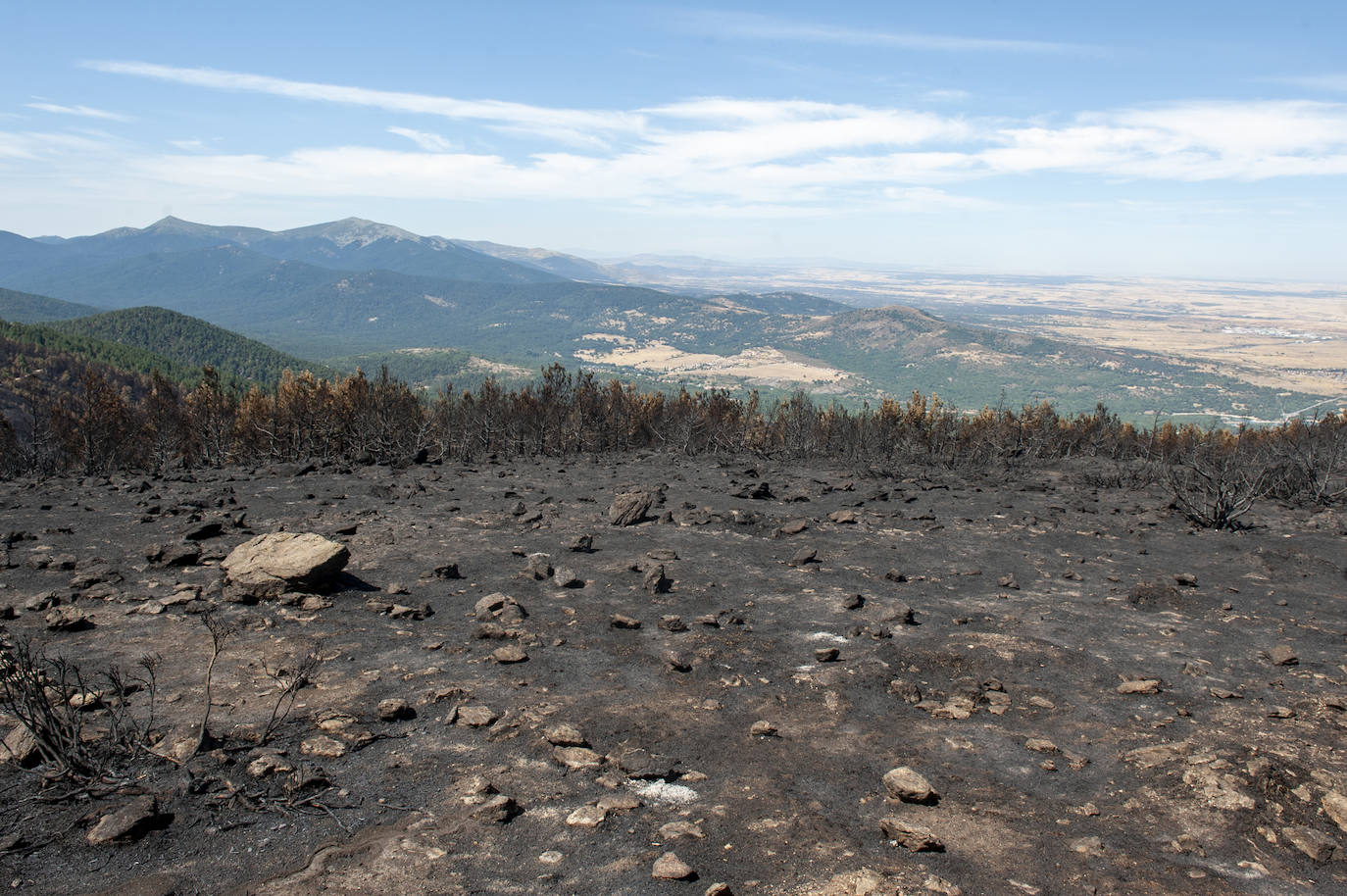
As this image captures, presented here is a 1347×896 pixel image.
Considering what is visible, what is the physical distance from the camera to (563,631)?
1279 cm

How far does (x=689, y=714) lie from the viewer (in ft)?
31.6

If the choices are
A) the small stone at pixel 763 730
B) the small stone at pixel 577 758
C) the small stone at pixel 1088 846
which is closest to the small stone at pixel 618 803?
the small stone at pixel 577 758

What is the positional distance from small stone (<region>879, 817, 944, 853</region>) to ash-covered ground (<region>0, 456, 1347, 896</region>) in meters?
0.03

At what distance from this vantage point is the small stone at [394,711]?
29.4 feet

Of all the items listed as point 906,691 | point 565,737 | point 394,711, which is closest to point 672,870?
point 565,737

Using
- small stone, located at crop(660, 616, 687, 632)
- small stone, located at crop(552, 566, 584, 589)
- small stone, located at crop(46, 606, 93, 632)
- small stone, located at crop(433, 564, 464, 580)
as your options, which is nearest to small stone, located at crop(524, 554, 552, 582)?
small stone, located at crop(552, 566, 584, 589)

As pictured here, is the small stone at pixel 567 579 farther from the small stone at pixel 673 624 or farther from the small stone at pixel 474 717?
the small stone at pixel 474 717

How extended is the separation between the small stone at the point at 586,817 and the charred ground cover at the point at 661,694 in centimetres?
15

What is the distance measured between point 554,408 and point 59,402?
3667 cm

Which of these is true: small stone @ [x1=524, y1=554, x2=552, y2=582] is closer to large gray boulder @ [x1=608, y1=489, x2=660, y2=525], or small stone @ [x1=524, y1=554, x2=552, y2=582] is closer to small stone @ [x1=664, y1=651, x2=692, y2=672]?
large gray boulder @ [x1=608, y1=489, x2=660, y2=525]

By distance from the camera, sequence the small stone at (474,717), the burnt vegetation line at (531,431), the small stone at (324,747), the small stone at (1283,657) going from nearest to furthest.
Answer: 1. the small stone at (324,747)
2. the small stone at (474,717)
3. the small stone at (1283,657)
4. the burnt vegetation line at (531,431)

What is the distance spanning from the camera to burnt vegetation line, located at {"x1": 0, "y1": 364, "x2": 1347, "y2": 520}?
137ft

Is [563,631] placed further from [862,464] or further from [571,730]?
[862,464]

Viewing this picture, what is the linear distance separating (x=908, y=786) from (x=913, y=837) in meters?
0.94
